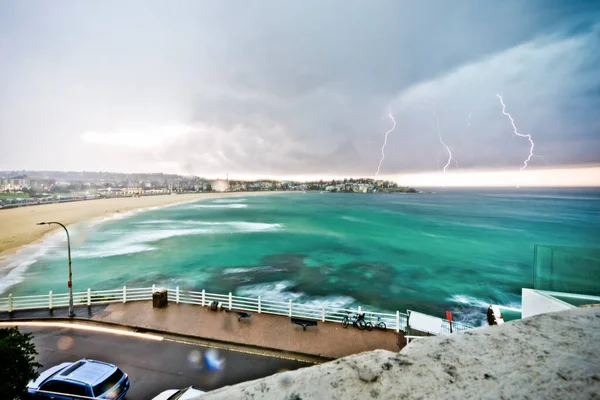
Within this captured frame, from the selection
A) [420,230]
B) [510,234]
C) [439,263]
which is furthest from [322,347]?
[510,234]

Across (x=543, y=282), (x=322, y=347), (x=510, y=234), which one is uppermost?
(x=543, y=282)

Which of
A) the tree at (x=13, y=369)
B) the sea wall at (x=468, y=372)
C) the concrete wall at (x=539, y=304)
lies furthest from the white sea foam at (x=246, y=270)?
the sea wall at (x=468, y=372)

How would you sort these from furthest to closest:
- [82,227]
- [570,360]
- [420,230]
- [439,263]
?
[420,230] < [82,227] < [439,263] < [570,360]

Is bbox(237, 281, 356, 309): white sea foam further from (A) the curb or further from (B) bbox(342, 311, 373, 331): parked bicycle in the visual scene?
(A) the curb

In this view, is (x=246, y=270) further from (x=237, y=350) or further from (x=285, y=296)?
(x=237, y=350)

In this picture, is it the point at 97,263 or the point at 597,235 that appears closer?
the point at 97,263

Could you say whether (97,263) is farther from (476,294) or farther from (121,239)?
(476,294)

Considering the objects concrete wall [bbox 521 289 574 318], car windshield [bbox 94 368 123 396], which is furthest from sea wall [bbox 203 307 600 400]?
concrete wall [bbox 521 289 574 318]

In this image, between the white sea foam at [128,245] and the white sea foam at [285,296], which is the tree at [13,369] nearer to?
the white sea foam at [285,296]
